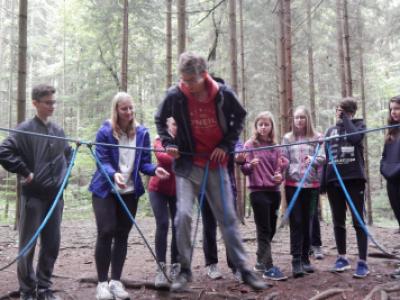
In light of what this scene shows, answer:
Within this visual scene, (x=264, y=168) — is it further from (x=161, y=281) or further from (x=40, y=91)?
(x=40, y=91)

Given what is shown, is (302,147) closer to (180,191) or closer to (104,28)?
(180,191)

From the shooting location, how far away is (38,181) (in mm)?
3535

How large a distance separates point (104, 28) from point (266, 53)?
549 centimetres

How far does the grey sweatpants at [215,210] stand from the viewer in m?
3.22

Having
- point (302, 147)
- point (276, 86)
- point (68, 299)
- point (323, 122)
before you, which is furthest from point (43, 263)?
point (323, 122)

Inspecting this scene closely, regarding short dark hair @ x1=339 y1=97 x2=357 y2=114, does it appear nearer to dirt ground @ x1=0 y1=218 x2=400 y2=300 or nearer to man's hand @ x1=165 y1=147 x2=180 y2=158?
dirt ground @ x1=0 y1=218 x2=400 y2=300

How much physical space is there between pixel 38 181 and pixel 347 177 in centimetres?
309

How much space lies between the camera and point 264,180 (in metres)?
4.34

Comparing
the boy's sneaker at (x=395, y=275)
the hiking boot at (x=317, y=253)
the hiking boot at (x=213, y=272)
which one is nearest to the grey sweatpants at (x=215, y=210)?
the hiking boot at (x=213, y=272)

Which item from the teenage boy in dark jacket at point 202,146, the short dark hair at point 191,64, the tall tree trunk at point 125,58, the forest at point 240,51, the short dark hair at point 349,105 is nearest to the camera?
Result: the short dark hair at point 191,64

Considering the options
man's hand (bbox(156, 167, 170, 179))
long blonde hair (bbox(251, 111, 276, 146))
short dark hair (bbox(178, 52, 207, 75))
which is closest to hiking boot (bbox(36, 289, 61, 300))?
man's hand (bbox(156, 167, 170, 179))

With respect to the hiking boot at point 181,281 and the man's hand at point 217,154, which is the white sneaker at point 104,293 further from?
the man's hand at point 217,154

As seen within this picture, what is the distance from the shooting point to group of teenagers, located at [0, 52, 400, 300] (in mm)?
3270

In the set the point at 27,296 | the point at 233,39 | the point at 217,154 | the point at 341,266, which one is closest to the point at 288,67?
the point at 233,39
